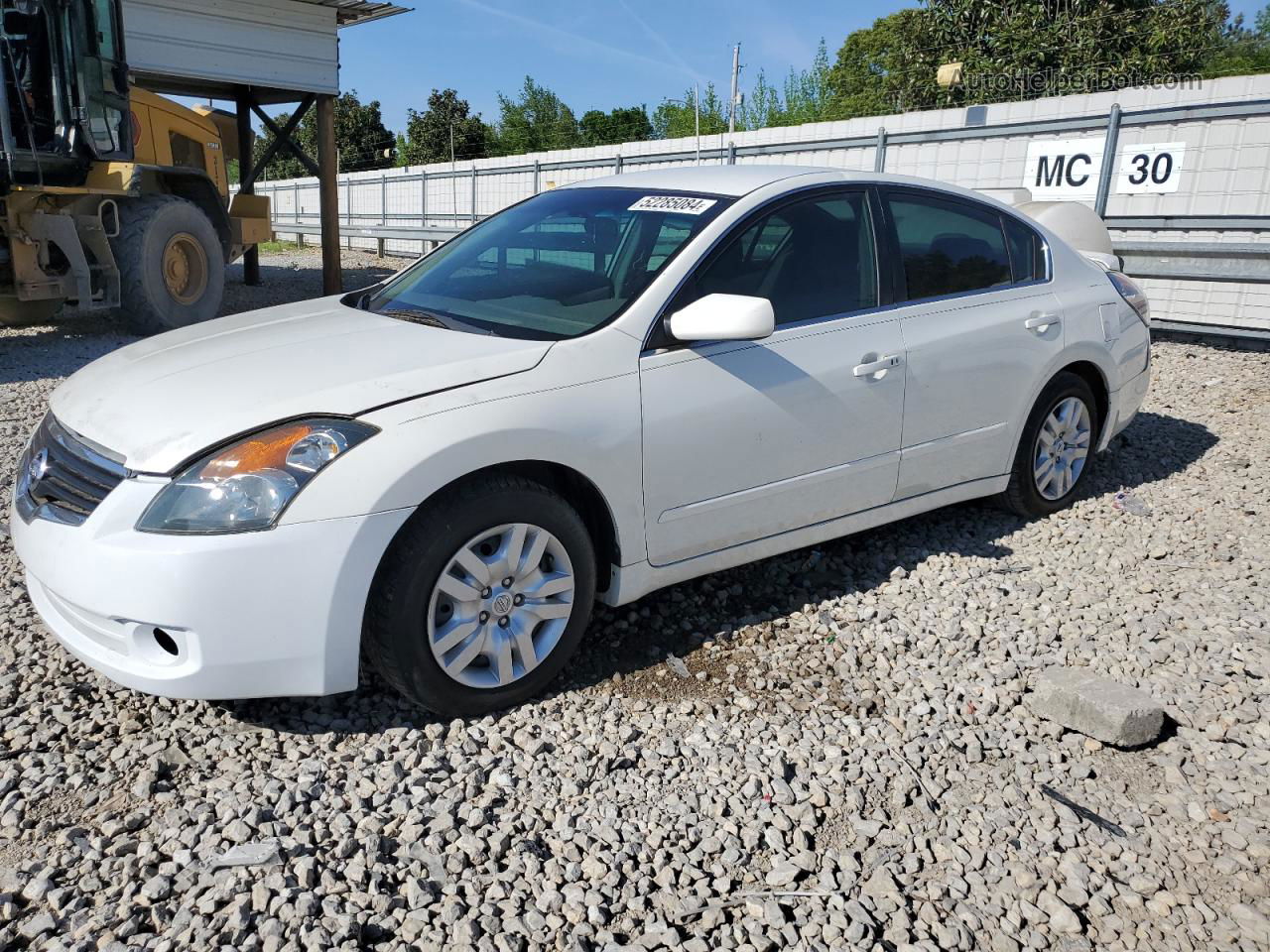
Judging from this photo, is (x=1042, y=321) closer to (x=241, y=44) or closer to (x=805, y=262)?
(x=805, y=262)

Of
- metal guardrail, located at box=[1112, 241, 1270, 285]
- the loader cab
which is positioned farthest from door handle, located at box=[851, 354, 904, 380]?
the loader cab

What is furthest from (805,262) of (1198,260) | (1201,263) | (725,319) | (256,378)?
(1198,260)

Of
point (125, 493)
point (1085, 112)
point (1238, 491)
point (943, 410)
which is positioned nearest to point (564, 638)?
point (125, 493)

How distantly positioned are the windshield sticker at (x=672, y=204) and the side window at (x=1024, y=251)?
1.75 meters

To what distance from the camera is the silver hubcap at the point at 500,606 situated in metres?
2.89

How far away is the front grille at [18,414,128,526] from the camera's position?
2750 mm

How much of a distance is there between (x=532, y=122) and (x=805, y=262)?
165 ft

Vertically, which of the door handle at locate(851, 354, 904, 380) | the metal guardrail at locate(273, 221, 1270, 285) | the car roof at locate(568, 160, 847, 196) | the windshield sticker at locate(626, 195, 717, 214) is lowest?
the door handle at locate(851, 354, 904, 380)

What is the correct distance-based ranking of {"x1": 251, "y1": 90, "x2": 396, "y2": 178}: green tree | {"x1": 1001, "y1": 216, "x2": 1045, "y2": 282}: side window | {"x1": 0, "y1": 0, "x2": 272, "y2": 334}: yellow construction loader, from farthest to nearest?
{"x1": 251, "y1": 90, "x2": 396, "y2": 178}: green tree < {"x1": 0, "y1": 0, "x2": 272, "y2": 334}: yellow construction loader < {"x1": 1001, "y1": 216, "x2": 1045, "y2": 282}: side window

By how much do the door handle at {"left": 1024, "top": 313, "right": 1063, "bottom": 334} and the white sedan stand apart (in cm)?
1

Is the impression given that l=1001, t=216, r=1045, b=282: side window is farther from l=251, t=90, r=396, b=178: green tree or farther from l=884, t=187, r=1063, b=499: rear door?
l=251, t=90, r=396, b=178: green tree

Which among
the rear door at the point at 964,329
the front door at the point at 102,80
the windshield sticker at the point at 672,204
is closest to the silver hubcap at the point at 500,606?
the windshield sticker at the point at 672,204

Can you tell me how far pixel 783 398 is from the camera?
11.6ft

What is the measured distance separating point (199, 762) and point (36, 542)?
2.62ft
